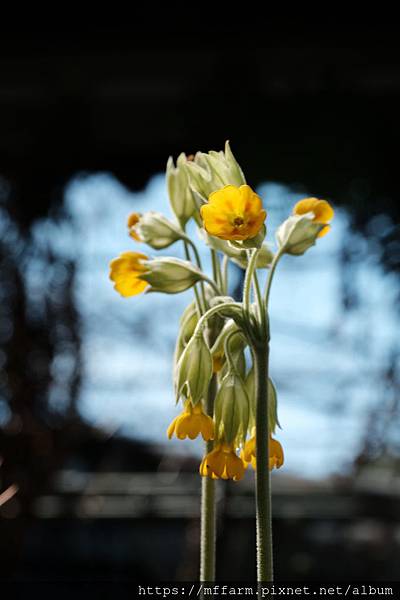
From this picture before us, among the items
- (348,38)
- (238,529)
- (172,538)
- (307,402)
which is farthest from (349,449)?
(348,38)

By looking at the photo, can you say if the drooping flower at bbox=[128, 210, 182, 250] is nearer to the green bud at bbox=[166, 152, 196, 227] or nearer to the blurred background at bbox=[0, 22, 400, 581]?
the green bud at bbox=[166, 152, 196, 227]

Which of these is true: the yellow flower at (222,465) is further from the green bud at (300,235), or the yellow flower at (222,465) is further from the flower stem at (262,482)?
the green bud at (300,235)

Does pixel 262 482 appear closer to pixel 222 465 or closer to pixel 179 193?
pixel 222 465

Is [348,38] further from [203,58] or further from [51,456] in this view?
[51,456]

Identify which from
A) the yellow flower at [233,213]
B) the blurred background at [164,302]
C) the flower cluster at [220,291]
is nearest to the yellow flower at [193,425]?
the flower cluster at [220,291]

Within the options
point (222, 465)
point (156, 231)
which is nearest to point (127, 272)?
point (156, 231)

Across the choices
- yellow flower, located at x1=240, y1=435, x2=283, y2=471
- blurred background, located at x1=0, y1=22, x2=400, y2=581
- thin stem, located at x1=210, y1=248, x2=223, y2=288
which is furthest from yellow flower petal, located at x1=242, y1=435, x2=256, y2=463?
blurred background, located at x1=0, y1=22, x2=400, y2=581
